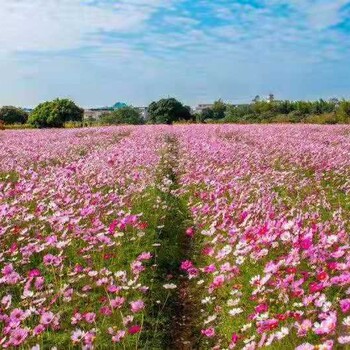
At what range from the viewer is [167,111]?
55188 mm

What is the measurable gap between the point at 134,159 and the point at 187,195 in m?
1.89

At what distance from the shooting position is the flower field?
3.78 metres

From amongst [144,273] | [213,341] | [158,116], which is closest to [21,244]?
[144,273]

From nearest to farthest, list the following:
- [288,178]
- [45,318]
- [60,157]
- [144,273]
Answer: [45,318] < [144,273] < [288,178] < [60,157]

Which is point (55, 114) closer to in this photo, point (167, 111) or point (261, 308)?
point (167, 111)

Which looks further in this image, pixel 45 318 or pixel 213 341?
pixel 213 341

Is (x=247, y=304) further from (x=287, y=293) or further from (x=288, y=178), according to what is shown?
(x=288, y=178)

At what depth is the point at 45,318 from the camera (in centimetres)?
367

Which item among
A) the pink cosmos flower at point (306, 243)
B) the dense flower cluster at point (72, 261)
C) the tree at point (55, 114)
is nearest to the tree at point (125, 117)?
the tree at point (55, 114)

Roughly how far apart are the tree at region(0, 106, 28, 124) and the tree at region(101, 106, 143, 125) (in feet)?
80.5

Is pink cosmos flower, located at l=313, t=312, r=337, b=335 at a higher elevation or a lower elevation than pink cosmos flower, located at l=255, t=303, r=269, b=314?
higher

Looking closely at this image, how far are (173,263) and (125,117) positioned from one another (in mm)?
50148

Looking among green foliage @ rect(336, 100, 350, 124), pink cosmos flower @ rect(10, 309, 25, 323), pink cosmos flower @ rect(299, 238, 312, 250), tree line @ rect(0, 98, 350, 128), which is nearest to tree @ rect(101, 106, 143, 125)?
tree line @ rect(0, 98, 350, 128)

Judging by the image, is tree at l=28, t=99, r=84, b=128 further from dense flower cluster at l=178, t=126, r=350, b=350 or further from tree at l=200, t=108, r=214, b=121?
dense flower cluster at l=178, t=126, r=350, b=350
